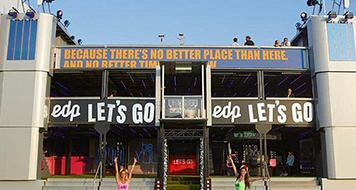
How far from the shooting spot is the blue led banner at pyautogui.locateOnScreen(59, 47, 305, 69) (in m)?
18.1

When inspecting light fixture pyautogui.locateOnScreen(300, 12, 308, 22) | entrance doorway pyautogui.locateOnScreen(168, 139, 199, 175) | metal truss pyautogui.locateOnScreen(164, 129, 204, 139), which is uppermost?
light fixture pyautogui.locateOnScreen(300, 12, 308, 22)

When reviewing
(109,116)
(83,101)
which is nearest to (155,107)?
(109,116)

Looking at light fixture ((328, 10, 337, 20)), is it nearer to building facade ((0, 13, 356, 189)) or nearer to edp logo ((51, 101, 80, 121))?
building facade ((0, 13, 356, 189))

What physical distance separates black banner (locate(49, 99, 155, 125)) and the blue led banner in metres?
1.71

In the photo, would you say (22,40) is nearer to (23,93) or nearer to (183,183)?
(23,93)

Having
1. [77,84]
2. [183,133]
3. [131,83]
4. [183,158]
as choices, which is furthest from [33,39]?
[183,158]

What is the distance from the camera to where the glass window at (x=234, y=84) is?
64.5ft

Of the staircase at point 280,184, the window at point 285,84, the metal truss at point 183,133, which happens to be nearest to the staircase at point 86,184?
the metal truss at point 183,133

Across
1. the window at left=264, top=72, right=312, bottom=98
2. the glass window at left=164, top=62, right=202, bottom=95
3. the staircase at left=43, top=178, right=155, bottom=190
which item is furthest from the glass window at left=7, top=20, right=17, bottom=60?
the window at left=264, top=72, right=312, bottom=98

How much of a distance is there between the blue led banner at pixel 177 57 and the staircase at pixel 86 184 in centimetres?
512

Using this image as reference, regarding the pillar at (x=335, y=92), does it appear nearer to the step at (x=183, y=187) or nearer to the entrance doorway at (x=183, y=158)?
the step at (x=183, y=187)

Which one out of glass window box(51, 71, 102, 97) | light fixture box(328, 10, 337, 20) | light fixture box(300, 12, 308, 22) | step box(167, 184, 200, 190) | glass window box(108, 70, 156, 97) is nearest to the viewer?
step box(167, 184, 200, 190)

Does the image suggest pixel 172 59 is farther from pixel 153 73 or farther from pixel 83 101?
pixel 83 101

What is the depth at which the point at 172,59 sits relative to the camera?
1811 cm
